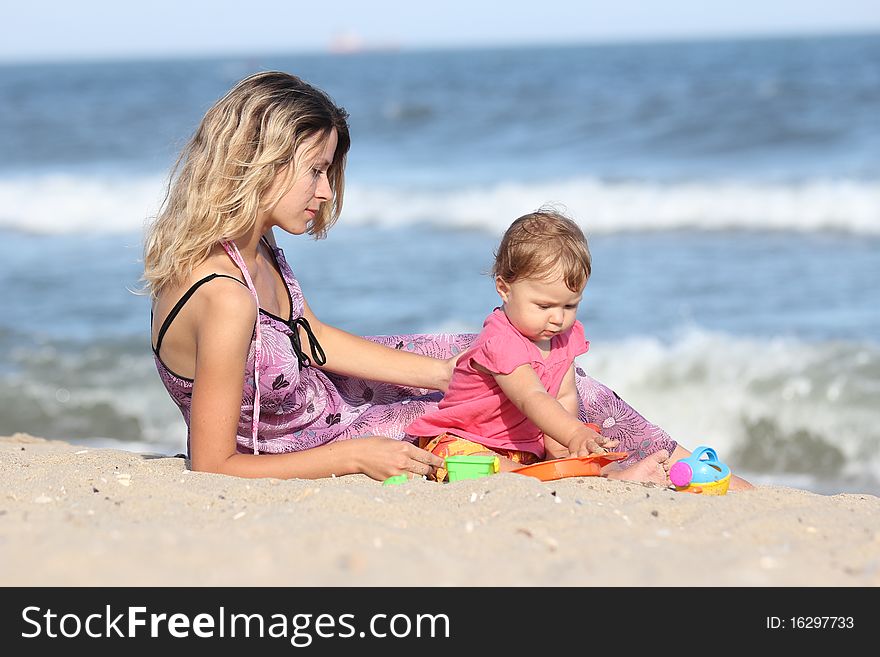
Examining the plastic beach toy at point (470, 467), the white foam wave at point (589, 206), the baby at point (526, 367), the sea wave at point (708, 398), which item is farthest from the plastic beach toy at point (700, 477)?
the white foam wave at point (589, 206)

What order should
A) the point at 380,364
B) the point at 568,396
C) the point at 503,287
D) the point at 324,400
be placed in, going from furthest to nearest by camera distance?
the point at 380,364
the point at 324,400
the point at 568,396
the point at 503,287

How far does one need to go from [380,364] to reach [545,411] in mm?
829

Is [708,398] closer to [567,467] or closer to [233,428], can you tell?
[567,467]

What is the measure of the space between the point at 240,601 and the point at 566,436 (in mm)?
1388

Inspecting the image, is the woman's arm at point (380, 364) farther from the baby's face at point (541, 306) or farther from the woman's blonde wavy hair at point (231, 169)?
the woman's blonde wavy hair at point (231, 169)

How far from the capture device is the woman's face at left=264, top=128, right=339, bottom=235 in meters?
3.46

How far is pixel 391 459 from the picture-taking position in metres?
3.43

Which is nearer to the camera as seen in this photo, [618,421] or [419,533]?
[419,533]

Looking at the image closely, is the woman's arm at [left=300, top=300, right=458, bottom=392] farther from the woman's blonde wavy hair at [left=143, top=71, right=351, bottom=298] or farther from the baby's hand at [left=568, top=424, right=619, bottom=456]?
the baby's hand at [left=568, top=424, right=619, bottom=456]

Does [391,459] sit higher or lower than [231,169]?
lower

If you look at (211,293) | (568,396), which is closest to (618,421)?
(568,396)

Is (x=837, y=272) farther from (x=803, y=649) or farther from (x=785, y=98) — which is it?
(x=785, y=98)

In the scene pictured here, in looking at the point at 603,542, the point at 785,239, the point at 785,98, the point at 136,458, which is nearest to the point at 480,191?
the point at 785,239

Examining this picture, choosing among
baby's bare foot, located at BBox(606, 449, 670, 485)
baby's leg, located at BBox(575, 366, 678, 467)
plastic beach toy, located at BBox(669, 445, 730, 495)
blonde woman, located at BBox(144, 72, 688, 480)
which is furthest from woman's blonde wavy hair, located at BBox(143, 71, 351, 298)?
plastic beach toy, located at BBox(669, 445, 730, 495)
